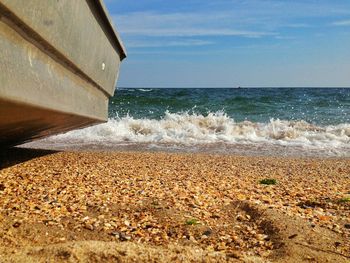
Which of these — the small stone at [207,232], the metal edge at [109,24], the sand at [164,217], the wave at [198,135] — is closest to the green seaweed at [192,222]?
the sand at [164,217]

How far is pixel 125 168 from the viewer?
5531 millimetres

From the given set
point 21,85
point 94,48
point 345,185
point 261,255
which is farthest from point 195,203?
point 345,185

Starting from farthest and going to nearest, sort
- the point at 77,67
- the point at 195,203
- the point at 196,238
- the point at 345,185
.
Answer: the point at 345,185 < the point at 195,203 < the point at 77,67 < the point at 196,238

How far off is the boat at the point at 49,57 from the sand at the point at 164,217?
746 mm

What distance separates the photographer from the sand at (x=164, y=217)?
252 centimetres

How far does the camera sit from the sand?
252 centimetres

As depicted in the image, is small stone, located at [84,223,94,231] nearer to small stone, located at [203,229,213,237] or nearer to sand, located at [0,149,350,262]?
sand, located at [0,149,350,262]

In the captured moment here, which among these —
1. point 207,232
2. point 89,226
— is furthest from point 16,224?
point 207,232

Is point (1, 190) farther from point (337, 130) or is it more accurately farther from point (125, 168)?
point (337, 130)

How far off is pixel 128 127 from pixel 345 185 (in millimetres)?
8434

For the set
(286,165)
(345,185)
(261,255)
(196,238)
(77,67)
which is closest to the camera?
(261,255)

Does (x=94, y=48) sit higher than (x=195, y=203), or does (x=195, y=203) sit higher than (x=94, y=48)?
(x=94, y=48)

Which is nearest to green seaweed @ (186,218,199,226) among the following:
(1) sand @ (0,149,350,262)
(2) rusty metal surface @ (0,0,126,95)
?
(1) sand @ (0,149,350,262)

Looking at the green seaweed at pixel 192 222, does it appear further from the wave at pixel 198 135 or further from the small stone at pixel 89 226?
the wave at pixel 198 135
